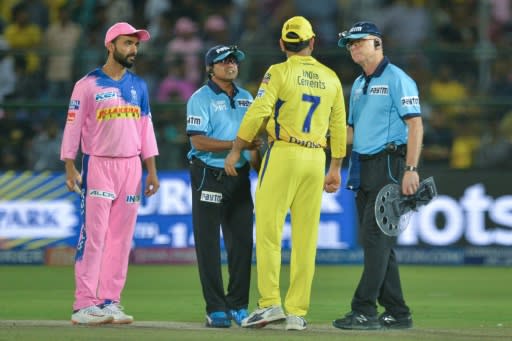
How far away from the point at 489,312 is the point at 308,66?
135 inches

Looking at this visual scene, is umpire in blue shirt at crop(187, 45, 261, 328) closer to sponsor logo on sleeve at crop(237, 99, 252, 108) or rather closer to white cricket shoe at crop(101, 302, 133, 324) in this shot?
sponsor logo on sleeve at crop(237, 99, 252, 108)

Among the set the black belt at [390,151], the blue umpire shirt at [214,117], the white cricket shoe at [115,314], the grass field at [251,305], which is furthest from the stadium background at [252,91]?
the black belt at [390,151]

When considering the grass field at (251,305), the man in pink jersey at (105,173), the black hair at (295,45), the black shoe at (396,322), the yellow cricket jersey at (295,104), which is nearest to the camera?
the grass field at (251,305)

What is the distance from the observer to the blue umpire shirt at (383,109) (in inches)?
398

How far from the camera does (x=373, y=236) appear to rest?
1007 cm

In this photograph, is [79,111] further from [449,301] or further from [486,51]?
[486,51]

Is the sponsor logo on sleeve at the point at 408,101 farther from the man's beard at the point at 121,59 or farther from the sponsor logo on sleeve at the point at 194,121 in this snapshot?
the man's beard at the point at 121,59

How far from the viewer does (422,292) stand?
14.1 meters

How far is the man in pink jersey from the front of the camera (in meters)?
10.5

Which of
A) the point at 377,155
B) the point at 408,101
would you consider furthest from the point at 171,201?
the point at 408,101

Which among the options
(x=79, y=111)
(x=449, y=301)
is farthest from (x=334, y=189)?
(x=449, y=301)

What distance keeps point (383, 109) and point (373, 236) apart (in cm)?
104

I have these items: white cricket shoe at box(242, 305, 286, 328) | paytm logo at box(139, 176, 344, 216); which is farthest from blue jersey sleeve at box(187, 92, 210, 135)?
paytm logo at box(139, 176, 344, 216)

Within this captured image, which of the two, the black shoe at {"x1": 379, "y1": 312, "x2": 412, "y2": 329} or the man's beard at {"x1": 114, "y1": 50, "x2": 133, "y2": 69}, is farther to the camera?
the man's beard at {"x1": 114, "y1": 50, "x2": 133, "y2": 69}
